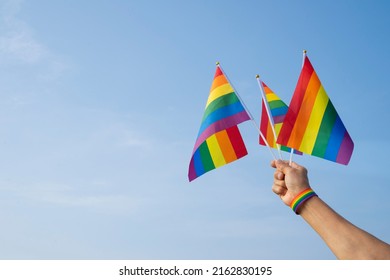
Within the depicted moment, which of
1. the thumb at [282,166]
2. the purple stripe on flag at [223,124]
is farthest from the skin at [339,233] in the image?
the purple stripe on flag at [223,124]

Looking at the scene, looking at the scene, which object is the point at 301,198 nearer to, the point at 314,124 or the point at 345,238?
the point at 345,238

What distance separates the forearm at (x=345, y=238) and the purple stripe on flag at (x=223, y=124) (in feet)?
10.3

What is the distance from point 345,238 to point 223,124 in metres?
3.56

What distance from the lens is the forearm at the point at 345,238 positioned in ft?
10.3

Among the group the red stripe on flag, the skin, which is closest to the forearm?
the skin

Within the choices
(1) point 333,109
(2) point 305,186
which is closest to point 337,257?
(2) point 305,186

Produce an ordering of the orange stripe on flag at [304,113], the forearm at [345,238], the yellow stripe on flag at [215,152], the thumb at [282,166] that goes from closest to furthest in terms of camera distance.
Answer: the forearm at [345,238]
the thumb at [282,166]
the orange stripe on flag at [304,113]
the yellow stripe on flag at [215,152]

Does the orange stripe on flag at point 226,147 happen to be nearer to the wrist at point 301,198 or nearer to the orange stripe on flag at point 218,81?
the orange stripe on flag at point 218,81

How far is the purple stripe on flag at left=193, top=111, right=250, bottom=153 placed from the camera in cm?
656
